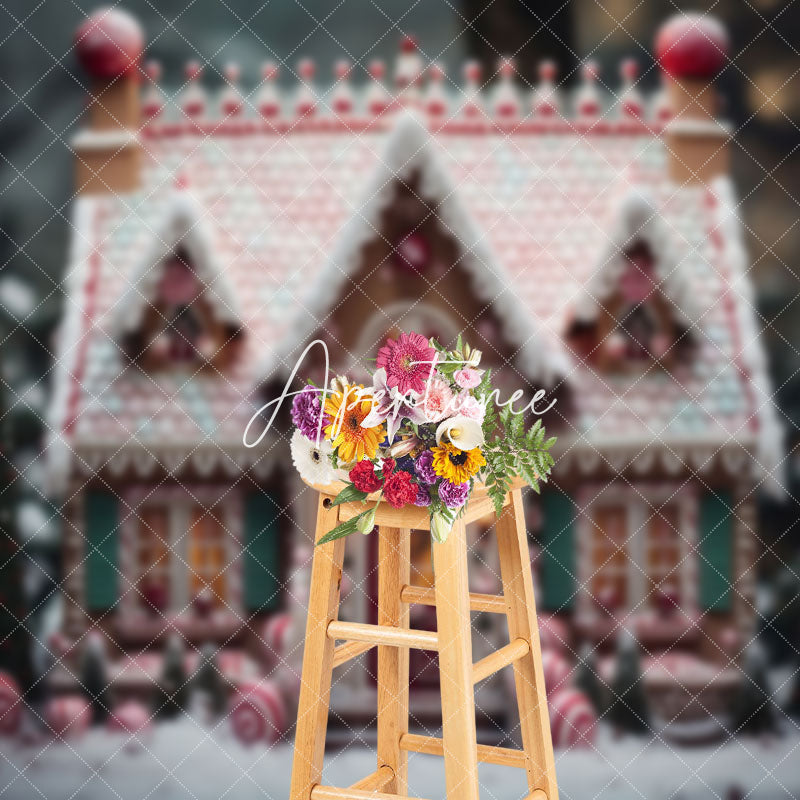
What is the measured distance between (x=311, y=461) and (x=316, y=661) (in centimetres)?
36

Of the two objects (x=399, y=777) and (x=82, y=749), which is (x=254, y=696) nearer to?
(x=82, y=749)

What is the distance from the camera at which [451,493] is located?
1846 millimetres

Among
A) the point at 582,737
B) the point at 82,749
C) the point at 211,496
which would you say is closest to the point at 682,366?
the point at 582,737

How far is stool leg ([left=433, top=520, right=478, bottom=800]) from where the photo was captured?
6.11 ft

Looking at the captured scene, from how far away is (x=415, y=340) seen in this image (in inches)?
75.6

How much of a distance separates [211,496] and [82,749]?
2.63ft

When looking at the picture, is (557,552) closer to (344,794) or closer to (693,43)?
(344,794)

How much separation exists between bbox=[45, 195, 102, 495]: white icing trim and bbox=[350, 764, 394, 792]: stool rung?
1341 millimetres

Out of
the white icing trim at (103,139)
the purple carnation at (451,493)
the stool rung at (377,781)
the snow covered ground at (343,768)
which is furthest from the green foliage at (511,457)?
the white icing trim at (103,139)

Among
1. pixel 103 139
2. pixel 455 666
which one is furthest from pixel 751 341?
pixel 103 139

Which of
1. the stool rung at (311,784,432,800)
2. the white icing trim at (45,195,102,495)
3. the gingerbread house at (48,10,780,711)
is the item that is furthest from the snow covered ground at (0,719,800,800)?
the stool rung at (311,784,432,800)

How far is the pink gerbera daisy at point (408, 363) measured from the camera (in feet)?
6.23

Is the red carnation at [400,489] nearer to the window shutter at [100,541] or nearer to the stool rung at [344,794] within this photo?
the stool rung at [344,794]

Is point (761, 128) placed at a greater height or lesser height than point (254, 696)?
greater
